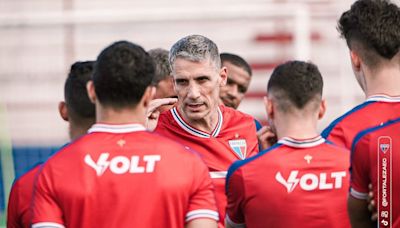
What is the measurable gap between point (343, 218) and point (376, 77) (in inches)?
30.3

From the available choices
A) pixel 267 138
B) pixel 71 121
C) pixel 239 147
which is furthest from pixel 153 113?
pixel 71 121

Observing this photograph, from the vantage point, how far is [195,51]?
6656 mm

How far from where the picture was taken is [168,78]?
765cm

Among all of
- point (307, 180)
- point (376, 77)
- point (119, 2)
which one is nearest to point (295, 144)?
point (307, 180)

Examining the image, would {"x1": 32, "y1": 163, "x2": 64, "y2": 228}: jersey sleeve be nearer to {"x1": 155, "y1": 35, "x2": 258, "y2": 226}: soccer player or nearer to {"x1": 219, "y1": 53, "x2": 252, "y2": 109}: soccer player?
{"x1": 155, "y1": 35, "x2": 258, "y2": 226}: soccer player

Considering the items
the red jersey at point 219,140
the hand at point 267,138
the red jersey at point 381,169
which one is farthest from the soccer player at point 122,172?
the red jersey at point 219,140

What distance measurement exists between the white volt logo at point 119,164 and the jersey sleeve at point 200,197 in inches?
8.7

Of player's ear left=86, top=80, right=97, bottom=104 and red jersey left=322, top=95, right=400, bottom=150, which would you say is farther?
red jersey left=322, top=95, right=400, bottom=150

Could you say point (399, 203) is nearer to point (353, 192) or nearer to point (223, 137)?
point (353, 192)

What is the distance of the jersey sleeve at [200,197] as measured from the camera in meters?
4.76

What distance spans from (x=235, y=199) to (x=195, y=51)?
1646 mm

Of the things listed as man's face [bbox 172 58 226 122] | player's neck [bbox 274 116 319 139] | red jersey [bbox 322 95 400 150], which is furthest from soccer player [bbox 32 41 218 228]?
man's face [bbox 172 58 226 122]

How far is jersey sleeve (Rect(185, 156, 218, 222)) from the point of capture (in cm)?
476

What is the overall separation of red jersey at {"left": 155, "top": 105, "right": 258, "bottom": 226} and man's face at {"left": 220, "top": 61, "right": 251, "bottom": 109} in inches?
59.3
